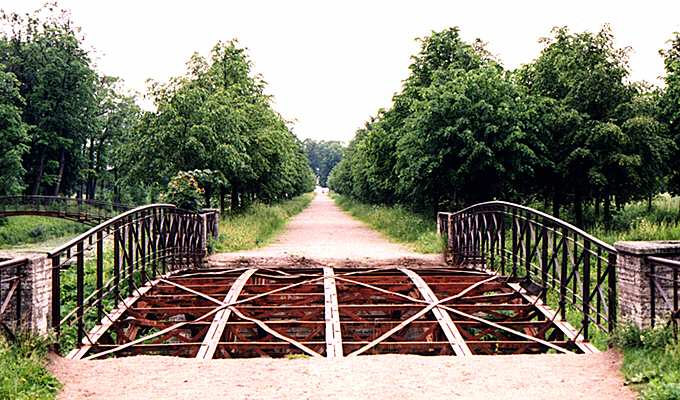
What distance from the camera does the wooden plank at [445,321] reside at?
8.00 meters

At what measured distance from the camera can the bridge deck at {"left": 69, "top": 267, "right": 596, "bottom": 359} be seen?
8.46 m

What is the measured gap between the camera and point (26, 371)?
20.1 ft

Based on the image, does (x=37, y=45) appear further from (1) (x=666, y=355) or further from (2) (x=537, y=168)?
(1) (x=666, y=355)

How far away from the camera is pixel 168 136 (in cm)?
2409

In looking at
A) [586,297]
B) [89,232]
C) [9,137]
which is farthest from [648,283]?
[9,137]

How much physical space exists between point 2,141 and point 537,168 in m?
28.9

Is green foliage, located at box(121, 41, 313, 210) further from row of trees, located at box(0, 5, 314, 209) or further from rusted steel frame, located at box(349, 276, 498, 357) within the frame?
Result: rusted steel frame, located at box(349, 276, 498, 357)

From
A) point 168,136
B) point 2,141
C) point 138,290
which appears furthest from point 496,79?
point 2,141

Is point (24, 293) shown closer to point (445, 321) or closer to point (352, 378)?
point (352, 378)

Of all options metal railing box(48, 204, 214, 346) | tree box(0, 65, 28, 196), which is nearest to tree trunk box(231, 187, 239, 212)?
tree box(0, 65, 28, 196)

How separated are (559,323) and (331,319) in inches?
120

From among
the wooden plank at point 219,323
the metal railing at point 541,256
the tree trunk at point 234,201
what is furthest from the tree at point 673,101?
the tree trunk at point 234,201

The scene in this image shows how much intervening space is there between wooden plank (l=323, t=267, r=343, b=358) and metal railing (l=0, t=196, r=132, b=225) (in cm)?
3011

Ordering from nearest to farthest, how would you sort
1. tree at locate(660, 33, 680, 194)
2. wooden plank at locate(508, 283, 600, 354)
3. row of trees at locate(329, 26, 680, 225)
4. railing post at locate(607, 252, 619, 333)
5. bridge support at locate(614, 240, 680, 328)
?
bridge support at locate(614, 240, 680, 328), railing post at locate(607, 252, 619, 333), wooden plank at locate(508, 283, 600, 354), row of trees at locate(329, 26, 680, 225), tree at locate(660, 33, 680, 194)
